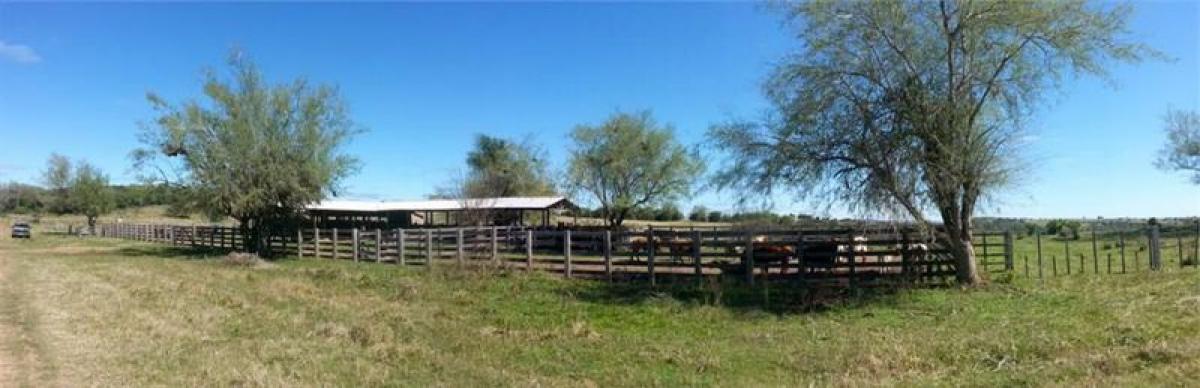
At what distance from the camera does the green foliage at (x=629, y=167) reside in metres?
43.3

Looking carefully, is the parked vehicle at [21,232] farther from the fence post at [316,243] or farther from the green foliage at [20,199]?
the green foliage at [20,199]

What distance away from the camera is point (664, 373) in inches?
309

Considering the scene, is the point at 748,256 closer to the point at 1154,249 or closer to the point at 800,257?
the point at 800,257

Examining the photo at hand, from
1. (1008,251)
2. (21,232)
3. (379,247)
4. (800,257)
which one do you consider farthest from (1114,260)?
(21,232)

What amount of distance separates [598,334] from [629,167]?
33256 mm

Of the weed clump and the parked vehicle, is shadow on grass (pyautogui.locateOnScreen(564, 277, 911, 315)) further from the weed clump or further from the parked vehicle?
the parked vehicle

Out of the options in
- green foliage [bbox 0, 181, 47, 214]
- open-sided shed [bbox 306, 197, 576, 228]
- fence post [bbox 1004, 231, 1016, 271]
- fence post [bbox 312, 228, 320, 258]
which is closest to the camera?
fence post [bbox 1004, 231, 1016, 271]

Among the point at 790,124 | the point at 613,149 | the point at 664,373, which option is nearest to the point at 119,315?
the point at 664,373

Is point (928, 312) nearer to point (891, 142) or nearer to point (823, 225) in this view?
point (891, 142)

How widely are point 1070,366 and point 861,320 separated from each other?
4249 mm

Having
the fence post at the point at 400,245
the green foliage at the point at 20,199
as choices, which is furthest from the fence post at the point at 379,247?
the green foliage at the point at 20,199

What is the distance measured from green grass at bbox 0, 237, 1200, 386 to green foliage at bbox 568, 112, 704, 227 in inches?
1078

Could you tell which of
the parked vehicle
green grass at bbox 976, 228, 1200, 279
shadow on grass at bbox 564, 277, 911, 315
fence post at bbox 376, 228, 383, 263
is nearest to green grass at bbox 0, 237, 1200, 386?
shadow on grass at bbox 564, 277, 911, 315

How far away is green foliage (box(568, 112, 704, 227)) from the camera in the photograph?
43.3 metres
